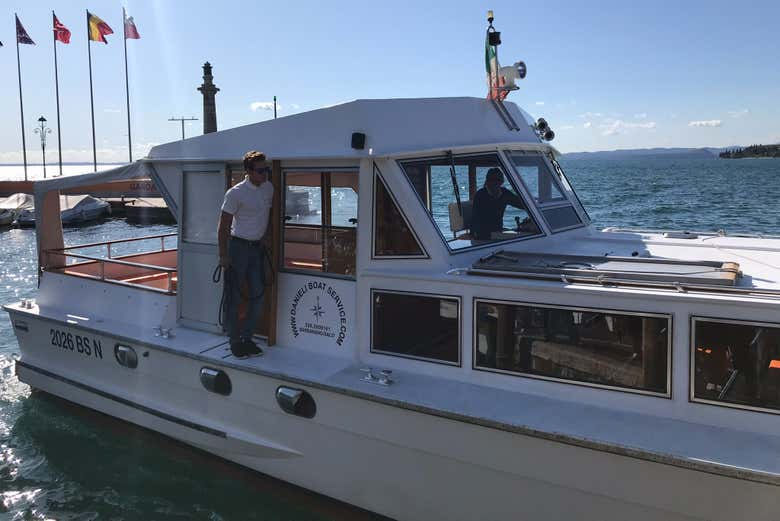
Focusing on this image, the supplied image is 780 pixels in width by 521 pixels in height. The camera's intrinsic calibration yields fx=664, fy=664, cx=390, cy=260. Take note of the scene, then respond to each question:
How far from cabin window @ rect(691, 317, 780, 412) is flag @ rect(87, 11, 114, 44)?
41.6 metres

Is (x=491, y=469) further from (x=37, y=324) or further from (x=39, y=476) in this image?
(x=37, y=324)

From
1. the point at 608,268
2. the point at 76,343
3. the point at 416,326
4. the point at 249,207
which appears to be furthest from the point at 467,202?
the point at 76,343

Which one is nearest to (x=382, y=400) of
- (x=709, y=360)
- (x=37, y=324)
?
(x=709, y=360)

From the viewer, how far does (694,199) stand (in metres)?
40.1

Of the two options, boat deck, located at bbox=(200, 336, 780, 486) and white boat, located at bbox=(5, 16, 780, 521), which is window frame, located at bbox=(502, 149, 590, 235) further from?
boat deck, located at bbox=(200, 336, 780, 486)

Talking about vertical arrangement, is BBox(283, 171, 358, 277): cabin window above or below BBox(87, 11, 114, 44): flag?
below

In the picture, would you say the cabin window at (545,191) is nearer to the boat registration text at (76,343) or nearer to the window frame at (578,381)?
the window frame at (578,381)

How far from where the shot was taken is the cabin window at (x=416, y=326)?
16.4 ft

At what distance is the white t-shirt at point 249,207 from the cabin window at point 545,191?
2272 millimetres

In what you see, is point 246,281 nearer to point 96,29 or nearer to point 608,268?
point 608,268

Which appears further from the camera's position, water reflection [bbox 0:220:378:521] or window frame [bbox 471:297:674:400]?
water reflection [bbox 0:220:378:521]

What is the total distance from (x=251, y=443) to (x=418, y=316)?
6.52ft

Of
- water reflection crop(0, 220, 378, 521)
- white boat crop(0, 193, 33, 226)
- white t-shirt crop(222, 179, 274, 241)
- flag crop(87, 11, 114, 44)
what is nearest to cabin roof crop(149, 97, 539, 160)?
white t-shirt crop(222, 179, 274, 241)

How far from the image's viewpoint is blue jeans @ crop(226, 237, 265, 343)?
226 inches
